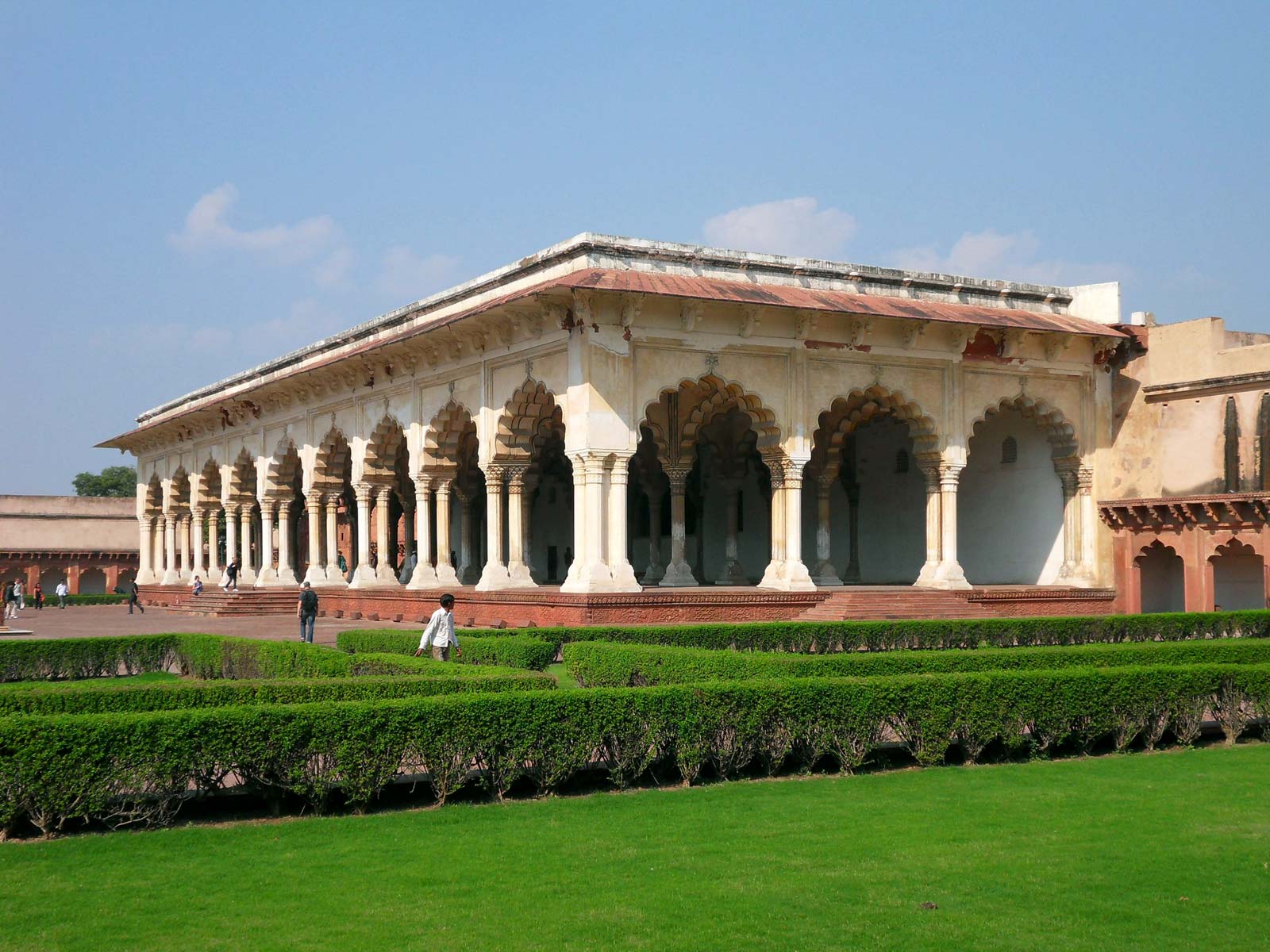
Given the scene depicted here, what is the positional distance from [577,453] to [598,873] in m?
12.8

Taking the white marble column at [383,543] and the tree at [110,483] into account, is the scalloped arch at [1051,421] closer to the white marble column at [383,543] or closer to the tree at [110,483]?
the white marble column at [383,543]

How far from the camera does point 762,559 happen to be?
94.2ft

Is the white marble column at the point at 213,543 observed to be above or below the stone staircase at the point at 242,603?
above

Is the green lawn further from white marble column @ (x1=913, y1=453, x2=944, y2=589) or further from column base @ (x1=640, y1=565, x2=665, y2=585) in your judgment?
column base @ (x1=640, y1=565, x2=665, y2=585)

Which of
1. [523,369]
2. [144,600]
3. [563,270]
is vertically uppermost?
[563,270]

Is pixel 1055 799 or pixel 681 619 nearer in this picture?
pixel 1055 799

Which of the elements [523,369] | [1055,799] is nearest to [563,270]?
[523,369]

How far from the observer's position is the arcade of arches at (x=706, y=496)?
65.7 ft

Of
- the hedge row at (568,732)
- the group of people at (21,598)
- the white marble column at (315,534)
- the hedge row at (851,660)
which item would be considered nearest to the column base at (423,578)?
the white marble column at (315,534)

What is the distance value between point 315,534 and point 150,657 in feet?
42.2

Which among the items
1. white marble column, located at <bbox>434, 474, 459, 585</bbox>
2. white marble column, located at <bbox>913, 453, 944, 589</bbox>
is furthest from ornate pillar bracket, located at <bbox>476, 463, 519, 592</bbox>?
white marble column, located at <bbox>913, 453, 944, 589</bbox>

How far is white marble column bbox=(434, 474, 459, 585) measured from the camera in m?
23.0

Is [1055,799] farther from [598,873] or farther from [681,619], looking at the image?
[681,619]

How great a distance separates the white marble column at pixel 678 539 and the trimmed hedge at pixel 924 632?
17.5 ft
